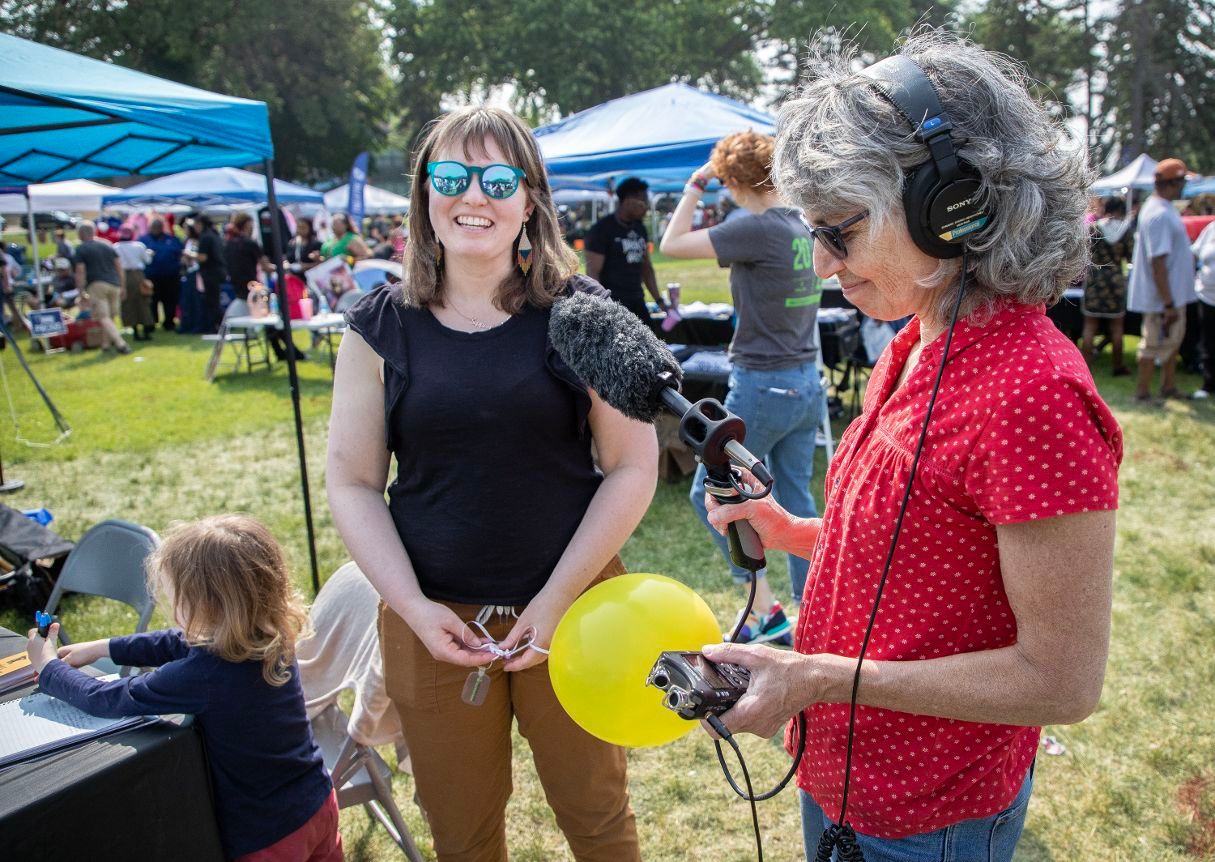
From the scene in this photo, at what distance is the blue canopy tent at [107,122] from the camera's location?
3.18 meters

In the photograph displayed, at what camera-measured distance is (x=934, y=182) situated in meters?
1.04

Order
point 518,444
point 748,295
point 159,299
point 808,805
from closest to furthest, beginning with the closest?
point 808,805 → point 518,444 → point 748,295 → point 159,299

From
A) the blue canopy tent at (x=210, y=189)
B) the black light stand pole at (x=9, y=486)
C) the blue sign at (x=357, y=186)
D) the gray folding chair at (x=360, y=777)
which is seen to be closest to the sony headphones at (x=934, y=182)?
the gray folding chair at (x=360, y=777)

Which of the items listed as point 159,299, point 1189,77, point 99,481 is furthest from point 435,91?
point 99,481

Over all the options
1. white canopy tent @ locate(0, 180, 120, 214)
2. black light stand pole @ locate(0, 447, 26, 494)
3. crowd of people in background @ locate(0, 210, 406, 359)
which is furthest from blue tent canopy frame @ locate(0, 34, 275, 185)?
white canopy tent @ locate(0, 180, 120, 214)

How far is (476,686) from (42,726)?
3.28 feet

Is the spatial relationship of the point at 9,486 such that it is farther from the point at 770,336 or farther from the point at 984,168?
the point at 984,168

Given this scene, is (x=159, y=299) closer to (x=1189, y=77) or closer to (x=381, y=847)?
(x=381, y=847)

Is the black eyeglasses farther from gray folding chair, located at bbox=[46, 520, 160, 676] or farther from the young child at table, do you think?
gray folding chair, located at bbox=[46, 520, 160, 676]

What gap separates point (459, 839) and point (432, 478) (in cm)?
86

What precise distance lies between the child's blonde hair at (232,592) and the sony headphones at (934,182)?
5.58ft

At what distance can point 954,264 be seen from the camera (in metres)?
1.12

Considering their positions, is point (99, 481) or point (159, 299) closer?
point (99, 481)

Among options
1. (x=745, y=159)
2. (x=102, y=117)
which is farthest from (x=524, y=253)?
(x=102, y=117)
